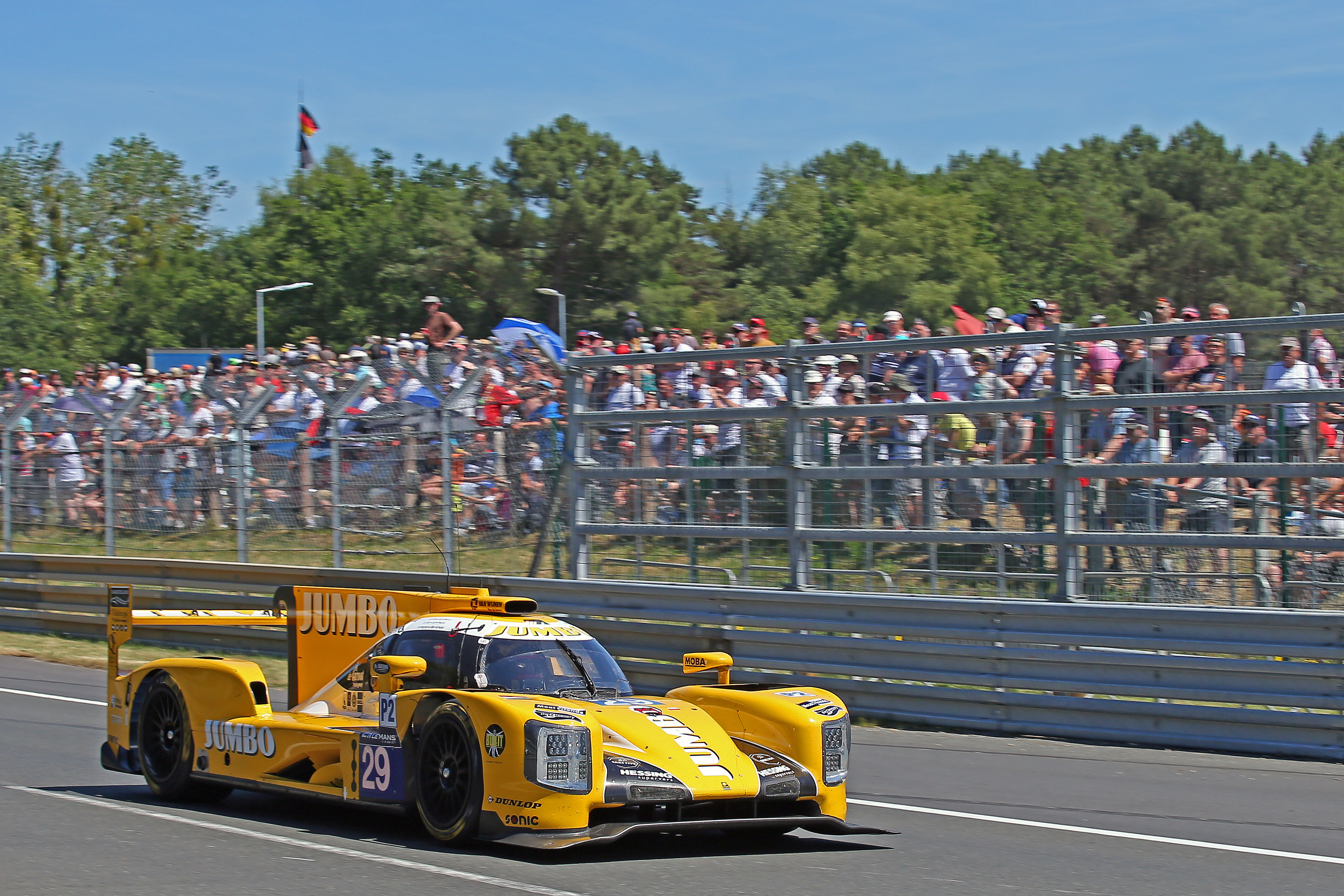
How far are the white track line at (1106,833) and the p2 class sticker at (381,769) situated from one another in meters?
2.66

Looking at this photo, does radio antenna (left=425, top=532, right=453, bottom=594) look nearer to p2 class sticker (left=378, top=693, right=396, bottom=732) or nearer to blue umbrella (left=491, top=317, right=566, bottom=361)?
blue umbrella (left=491, top=317, right=566, bottom=361)

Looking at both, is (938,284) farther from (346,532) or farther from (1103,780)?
(1103,780)

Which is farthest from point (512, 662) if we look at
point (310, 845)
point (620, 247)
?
point (620, 247)

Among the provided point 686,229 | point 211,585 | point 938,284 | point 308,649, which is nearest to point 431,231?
point 686,229

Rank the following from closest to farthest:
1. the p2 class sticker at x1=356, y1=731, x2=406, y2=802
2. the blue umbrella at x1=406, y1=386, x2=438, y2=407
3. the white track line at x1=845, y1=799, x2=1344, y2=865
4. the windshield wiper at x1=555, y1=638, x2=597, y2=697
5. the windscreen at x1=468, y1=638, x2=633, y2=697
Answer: the white track line at x1=845, y1=799, x2=1344, y2=865 → the p2 class sticker at x1=356, y1=731, x2=406, y2=802 → the windscreen at x1=468, y1=638, x2=633, y2=697 → the windshield wiper at x1=555, y1=638, x2=597, y2=697 → the blue umbrella at x1=406, y1=386, x2=438, y2=407

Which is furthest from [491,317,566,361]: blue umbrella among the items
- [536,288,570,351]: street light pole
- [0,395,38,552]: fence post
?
[536,288,570,351]: street light pole

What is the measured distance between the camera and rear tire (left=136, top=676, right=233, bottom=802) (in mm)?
8125

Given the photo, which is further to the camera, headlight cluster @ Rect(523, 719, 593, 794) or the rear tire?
the rear tire

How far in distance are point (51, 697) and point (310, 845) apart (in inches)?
271

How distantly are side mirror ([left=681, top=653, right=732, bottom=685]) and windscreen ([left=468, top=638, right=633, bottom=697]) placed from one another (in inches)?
26.8

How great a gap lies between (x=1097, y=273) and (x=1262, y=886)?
6761 cm

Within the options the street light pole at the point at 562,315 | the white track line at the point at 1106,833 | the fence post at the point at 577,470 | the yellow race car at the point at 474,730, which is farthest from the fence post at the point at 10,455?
the street light pole at the point at 562,315

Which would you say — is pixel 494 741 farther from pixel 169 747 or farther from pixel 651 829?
pixel 169 747

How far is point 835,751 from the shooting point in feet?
23.8
